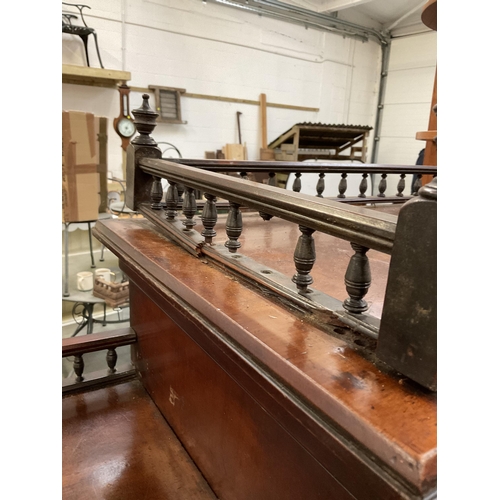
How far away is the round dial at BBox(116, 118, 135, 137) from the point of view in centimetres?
359

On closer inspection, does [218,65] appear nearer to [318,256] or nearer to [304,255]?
[318,256]

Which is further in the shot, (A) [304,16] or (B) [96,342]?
(A) [304,16]

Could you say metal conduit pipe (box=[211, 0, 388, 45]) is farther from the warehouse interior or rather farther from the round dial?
the round dial

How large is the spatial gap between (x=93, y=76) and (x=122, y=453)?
3162 millimetres

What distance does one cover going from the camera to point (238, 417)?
2.93 ft

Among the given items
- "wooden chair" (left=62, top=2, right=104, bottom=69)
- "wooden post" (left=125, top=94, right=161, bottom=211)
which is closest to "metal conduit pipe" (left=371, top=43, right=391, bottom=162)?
"wooden chair" (left=62, top=2, right=104, bottom=69)

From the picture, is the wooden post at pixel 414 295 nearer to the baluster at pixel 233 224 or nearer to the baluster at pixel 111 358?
the baluster at pixel 233 224

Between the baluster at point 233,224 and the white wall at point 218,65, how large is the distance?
3.26 m

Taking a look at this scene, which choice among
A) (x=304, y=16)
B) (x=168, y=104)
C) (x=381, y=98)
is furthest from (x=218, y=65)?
(x=381, y=98)

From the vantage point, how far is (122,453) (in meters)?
1.21

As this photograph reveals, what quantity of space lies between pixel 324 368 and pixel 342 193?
1608 millimetres
